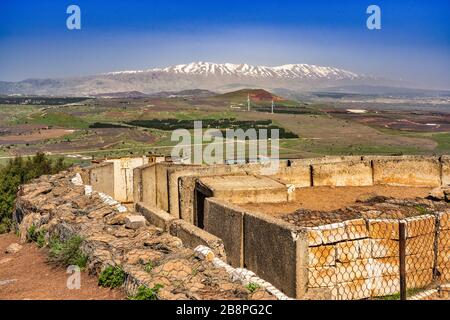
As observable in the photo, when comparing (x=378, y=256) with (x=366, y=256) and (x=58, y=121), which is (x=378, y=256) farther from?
(x=58, y=121)

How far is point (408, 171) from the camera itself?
51.5 ft

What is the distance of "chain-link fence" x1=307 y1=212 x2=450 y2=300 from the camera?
7801mm

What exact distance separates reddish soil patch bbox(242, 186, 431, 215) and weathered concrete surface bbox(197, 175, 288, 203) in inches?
7.4

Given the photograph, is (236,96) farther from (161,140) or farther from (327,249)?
(327,249)

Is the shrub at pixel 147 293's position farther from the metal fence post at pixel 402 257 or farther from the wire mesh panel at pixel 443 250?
the wire mesh panel at pixel 443 250

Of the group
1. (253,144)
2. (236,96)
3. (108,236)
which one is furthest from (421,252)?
(236,96)

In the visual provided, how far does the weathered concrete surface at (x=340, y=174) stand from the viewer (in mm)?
15477

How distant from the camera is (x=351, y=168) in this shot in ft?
51.2

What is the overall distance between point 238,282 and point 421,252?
11.4 feet

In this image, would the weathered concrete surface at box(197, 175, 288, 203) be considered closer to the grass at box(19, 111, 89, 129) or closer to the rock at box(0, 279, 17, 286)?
the rock at box(0, 279, 17, 286)

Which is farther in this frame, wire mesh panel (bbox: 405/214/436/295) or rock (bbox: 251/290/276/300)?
wire mesh panel (bbox: 405/214/436/295)

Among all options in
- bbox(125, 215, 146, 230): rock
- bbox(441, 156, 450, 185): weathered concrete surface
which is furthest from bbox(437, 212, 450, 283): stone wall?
bbox(441, 156, 450, 185): weathered concrete surface
